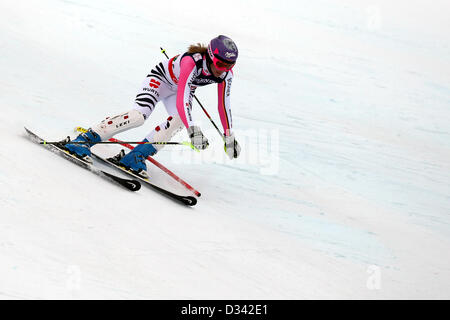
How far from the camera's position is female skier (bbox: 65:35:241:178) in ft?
15.9

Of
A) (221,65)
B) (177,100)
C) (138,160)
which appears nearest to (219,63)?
(221,65)

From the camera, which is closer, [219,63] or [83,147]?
[219,63]

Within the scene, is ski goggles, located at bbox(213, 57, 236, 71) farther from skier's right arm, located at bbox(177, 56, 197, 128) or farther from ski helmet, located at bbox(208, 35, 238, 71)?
skier's right arm, located at bbox(177, 56, 197, 128)

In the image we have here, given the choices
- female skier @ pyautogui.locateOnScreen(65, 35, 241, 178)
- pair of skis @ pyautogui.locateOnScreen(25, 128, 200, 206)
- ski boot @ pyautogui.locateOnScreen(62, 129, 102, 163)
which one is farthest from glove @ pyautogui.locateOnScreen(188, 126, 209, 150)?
ski boot @ pyautogui.locateOnScreen(62, 129, 102, 163)

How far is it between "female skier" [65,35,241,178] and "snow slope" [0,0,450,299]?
382 mm

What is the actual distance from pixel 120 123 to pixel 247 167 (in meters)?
2.21

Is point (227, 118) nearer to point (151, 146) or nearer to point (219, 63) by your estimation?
point (219, 63)

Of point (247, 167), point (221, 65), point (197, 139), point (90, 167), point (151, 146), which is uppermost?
point (247, 167)

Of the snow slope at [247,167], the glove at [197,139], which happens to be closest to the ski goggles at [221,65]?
the glove at [197,139]

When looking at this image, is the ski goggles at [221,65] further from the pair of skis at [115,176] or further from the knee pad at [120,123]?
the pair of skis at [115,176]

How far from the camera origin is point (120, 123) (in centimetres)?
516

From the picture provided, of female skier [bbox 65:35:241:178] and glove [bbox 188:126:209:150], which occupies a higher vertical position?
female skier [bbox 65:35:241:178]

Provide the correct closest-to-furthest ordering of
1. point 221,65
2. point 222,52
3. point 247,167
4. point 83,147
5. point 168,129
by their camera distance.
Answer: point 222,52 < point 221,65 < point 83,147 < point 168,129 < point 247,167

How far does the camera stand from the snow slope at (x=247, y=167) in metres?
3.67
